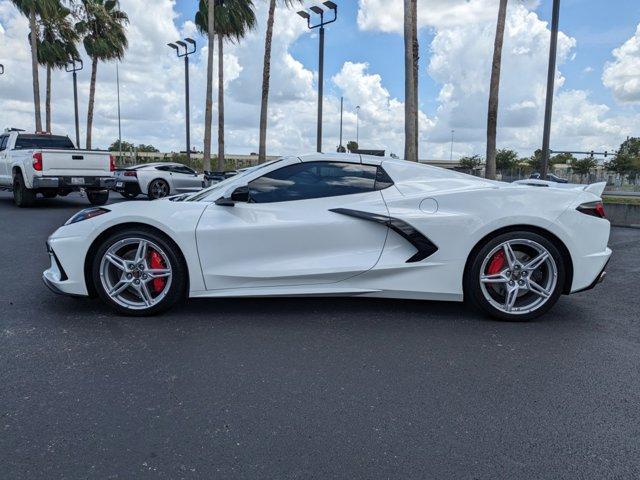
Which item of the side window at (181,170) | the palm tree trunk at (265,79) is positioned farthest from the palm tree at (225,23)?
the side window at (181,170)

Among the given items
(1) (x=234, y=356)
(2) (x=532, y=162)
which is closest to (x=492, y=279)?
(1) (x=234, y=356)

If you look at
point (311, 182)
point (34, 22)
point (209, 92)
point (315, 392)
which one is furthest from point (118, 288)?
point (34, 22)

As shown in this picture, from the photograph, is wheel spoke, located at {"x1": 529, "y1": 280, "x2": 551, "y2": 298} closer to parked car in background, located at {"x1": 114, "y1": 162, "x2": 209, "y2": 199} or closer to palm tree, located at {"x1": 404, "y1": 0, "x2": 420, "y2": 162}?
palm tree, located at {"x1": 404, "y1": 0, "x2": 420, "y2": 162}

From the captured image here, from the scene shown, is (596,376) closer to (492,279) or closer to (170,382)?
(492,279)

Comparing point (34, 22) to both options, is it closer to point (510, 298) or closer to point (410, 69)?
point (410, 69)

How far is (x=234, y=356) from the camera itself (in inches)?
134

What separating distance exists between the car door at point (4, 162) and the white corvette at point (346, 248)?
36.2ft

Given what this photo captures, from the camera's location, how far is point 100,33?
115 ft

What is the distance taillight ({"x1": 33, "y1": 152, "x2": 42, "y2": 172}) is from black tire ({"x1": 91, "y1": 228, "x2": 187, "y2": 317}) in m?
9.35

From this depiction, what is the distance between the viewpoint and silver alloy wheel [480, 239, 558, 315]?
13.6ft

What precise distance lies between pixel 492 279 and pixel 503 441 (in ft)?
6.32

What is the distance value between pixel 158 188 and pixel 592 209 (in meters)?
15.6

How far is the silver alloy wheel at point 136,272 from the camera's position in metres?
4.11

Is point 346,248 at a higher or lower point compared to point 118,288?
higher
